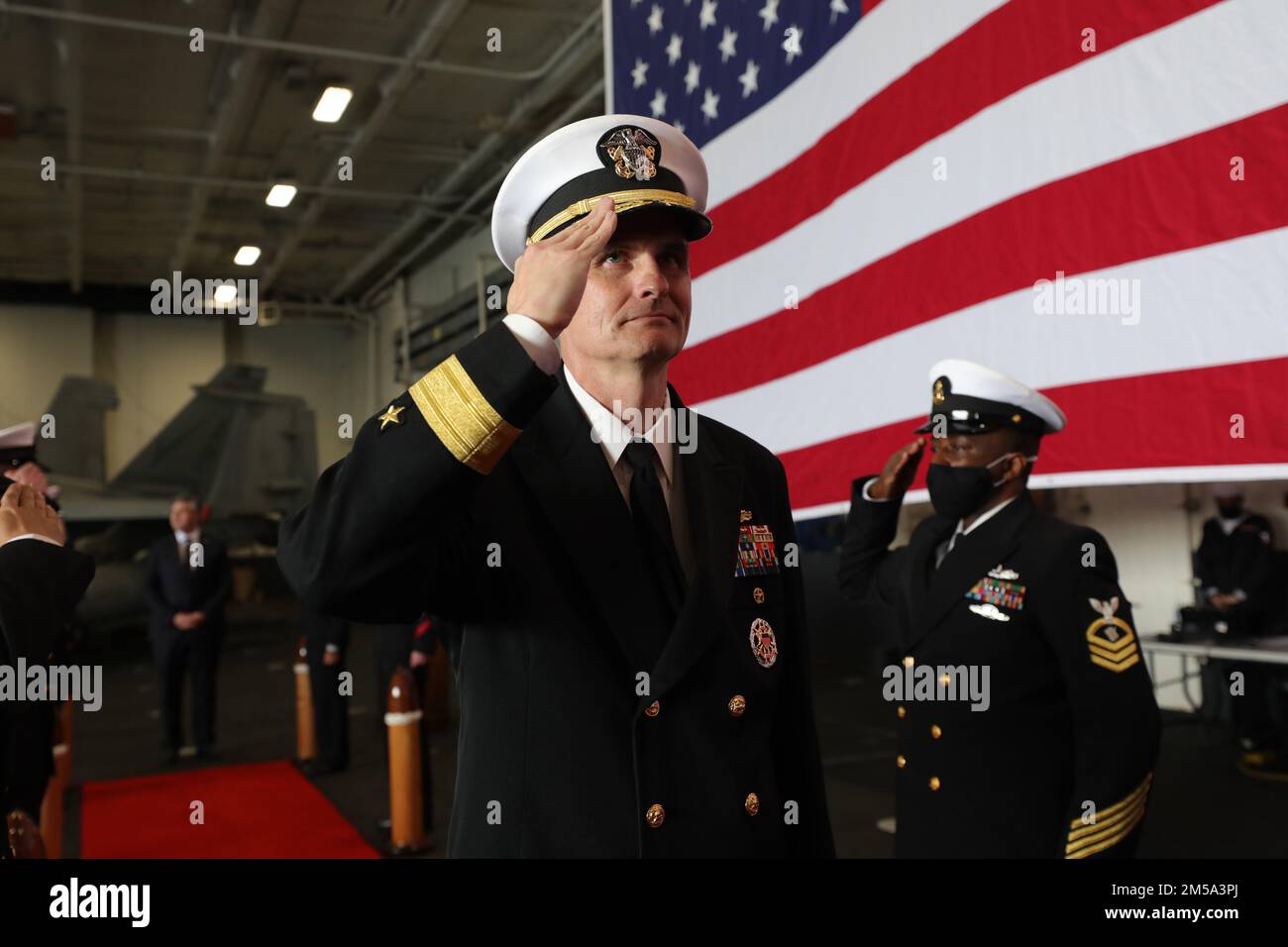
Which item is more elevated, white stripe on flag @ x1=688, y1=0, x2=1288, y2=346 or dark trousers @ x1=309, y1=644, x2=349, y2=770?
white stripe on flag @ x1=688, y1=0, x2=1288, y2=346

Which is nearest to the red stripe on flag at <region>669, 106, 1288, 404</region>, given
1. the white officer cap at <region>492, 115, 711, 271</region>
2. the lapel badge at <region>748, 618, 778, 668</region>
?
the white officer cap at <region>492, 115, 711, 271</region>

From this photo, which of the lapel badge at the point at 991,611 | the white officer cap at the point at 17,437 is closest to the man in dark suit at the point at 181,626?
the white officer cap at the point at 17,437

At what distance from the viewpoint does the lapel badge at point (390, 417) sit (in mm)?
886

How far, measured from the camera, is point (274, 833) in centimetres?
450

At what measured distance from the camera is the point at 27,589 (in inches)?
59.1

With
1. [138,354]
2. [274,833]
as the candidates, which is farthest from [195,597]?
[138,354]

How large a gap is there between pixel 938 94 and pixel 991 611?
122 centimetres

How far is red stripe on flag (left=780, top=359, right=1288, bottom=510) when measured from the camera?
172 centimetres

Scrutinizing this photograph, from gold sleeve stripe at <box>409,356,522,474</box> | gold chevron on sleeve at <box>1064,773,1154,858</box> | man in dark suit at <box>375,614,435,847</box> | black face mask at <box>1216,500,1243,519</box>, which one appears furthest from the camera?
black face mask at <box>1216,500,1243,519</box>

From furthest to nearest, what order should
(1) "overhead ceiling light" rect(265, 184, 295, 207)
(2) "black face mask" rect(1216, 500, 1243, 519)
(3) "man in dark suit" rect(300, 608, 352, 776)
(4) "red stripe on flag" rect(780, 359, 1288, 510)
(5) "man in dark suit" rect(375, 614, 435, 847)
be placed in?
(1) "overhead ceiling light" rect(265, 184, 295, 207) < (2) "black face mask" rect(1216, 500, 1243, 519) < (3) "man in dark suit" rect(300, 608, 352, 776) < (5) "man in dark suit" rect(375, 614, 435, 847) < (4) "red stripe on flag" rect(780, 359, 1288, 510)

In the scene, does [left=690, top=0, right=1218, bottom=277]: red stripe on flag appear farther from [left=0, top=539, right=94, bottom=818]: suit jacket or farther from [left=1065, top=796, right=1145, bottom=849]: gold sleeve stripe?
[left=0, top=539, right=94, bottom=818]: suit jacket

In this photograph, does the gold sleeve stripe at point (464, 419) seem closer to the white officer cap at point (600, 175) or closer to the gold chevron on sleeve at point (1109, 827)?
the white officer cap at point (600, 175)

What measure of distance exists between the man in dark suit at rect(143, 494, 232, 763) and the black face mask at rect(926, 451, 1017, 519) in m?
5.14
